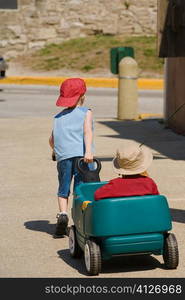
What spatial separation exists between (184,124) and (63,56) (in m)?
15.8

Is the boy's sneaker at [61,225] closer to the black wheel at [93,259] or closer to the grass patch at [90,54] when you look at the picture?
the black wheel at [93,259]

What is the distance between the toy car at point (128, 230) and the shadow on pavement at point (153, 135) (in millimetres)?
5674

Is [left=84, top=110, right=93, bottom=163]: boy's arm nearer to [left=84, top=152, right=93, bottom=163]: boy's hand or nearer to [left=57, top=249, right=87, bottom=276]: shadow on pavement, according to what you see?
[left=84, top=152, right=93, bottom=163]: boy's hand

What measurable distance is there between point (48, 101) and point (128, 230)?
1598cm

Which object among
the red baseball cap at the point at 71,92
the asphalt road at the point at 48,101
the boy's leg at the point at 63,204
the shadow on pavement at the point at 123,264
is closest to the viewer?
the shadow on pavement at the point at 123,264

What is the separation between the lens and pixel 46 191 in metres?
9.68

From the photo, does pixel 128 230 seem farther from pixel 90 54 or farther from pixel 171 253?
pixel 90 54

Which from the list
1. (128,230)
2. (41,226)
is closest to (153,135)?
(41,226)

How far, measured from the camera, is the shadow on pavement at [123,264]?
6.57 meters

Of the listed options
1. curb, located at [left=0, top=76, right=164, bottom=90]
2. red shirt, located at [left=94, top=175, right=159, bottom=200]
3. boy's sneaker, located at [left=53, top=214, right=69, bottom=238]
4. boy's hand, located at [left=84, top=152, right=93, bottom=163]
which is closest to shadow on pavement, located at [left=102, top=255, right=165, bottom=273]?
red shirt, located at [left=94, top=175, right=159, bottom=200]

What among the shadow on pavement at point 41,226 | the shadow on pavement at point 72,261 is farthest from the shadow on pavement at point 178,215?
the shadow on pavement at point 72,261

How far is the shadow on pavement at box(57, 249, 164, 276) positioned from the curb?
19701mm

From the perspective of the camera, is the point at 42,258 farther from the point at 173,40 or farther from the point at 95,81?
the point at 95,81

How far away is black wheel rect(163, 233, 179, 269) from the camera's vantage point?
644cm
